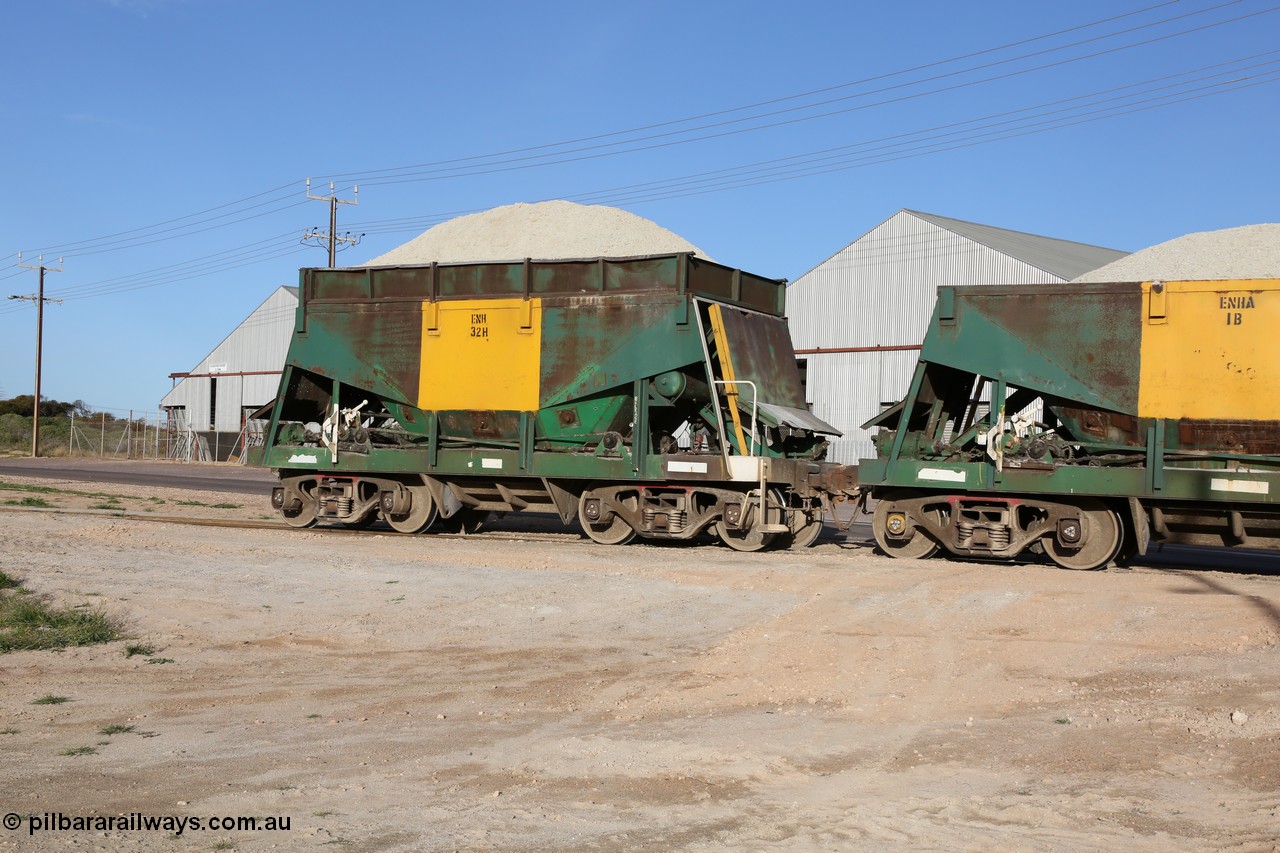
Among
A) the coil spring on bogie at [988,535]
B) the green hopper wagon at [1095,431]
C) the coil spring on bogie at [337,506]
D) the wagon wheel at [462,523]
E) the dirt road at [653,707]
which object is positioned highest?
the green hopper wagon at [1095,431]

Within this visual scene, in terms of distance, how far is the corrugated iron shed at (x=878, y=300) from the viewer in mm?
36406

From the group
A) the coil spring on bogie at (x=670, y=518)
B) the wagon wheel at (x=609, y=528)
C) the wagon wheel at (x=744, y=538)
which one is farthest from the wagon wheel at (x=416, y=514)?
the wagon wheel at (x=744, y=538)

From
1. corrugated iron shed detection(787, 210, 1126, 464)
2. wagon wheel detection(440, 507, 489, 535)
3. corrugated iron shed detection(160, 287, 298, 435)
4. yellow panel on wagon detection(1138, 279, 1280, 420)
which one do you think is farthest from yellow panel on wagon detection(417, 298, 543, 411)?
corrugated iron shed detection(160, 287, 298, 435)

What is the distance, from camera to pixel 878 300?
3794 centimetres

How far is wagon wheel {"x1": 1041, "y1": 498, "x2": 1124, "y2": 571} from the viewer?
532 inches

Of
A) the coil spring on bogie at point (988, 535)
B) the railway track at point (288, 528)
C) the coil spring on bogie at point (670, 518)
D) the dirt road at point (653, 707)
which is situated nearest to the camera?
the dirt road at point (653, 707)

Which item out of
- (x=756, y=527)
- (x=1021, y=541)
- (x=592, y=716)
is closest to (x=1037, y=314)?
(x=1021, y=541)

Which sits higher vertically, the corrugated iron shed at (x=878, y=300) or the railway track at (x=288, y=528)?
the corrugated iron shed at (x=878, y=300)

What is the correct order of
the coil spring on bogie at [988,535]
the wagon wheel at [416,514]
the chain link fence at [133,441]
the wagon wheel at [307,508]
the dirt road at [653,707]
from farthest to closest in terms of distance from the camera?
the chain link fence at [133,441] < the wagon wheel at [307,508] < the wagon wheel at [416,514] < the coil spring on bogie at [988,535] < the dirt road at [653,707]

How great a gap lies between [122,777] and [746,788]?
296 centimetres

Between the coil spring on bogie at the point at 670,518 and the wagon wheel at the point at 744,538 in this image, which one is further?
the coil spring on bogie at the point at 670,518

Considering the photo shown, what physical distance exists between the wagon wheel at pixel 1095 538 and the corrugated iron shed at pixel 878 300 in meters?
22.2

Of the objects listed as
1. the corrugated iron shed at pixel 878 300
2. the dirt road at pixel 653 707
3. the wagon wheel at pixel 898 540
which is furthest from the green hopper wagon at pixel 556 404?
the corrugated iron shed at pixel 878 300

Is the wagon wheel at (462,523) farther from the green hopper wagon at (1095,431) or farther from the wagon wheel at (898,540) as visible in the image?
the wagon wheel at (898,540)
